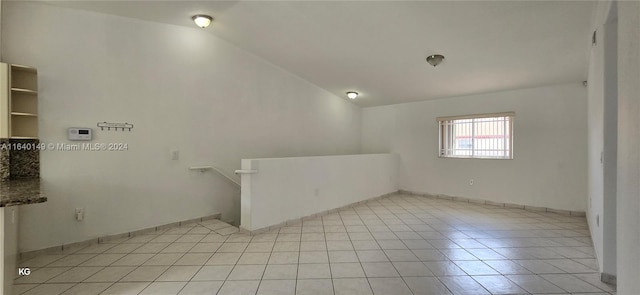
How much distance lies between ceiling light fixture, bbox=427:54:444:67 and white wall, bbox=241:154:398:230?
221 cm

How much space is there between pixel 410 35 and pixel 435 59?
72cm

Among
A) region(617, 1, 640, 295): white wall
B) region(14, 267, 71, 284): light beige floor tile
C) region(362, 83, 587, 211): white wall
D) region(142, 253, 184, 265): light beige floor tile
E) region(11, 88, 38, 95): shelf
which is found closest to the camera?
region(617, 1, 640, 295): white wall

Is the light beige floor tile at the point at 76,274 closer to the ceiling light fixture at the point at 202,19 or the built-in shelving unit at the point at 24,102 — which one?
the built-in shelving unit at the point at 24,102

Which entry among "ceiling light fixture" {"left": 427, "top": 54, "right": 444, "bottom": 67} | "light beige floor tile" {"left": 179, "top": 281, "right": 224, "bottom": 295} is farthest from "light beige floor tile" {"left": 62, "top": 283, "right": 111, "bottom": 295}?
"ceiling light fixture" {"left": 427, "top": 54, "right": 444, "bottom": 67}

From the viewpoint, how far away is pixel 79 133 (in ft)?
10.3

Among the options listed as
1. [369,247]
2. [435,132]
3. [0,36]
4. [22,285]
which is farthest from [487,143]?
[0,36]

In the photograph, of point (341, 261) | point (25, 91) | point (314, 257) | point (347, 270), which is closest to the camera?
point (347, 270)

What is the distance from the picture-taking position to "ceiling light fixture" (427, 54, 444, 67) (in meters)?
3.87

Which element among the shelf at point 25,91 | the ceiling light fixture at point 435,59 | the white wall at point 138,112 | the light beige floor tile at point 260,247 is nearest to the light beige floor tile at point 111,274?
the white wall at point 138,112

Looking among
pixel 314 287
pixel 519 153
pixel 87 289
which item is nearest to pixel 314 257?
pixel 314 287

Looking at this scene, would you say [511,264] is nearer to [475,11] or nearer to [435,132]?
[475,11]

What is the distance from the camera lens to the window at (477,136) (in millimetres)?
5180

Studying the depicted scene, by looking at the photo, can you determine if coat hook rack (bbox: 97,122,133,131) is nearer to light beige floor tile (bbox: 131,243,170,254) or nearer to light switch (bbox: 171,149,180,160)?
light switch (bbox: 171,149,180,160)

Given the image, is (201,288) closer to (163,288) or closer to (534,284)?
(163,288)
